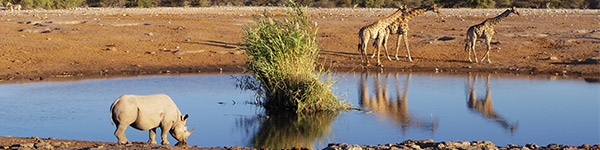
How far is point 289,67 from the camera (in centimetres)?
1164

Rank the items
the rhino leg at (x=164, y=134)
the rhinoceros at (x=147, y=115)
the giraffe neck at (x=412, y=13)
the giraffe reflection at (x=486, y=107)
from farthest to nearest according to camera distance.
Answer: the giraffe neck at (x=412, y=13), the giraffe reflection at (x=486, y=107), the rhino leg at (x=164, y=134), the rhinoceros at (x=147, y=115)

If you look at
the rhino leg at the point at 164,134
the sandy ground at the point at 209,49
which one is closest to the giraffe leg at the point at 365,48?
the sandy ground at the point at 209,49

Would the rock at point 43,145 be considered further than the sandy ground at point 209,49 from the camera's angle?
No

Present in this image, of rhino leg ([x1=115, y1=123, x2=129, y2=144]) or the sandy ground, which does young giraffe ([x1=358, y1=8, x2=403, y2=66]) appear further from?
rhino leg ([x1=115, y1=123, x2=129, y2=144])

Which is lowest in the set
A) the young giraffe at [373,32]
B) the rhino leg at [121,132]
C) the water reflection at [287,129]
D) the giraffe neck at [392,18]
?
the water reflection at [287,129]

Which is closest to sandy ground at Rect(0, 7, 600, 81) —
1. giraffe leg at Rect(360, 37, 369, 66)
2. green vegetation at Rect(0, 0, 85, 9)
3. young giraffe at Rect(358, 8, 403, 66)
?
giraffe leg at Rect(360, 37, 369, 66)

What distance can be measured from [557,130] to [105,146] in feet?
19.2

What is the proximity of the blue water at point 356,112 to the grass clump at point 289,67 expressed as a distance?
12.5 inches

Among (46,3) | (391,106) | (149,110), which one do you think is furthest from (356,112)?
(46,3)

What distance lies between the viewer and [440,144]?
7938mm

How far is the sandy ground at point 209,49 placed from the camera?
1798 cm

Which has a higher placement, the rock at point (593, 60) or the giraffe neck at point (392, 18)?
the giraffe neck at point (392, 18)

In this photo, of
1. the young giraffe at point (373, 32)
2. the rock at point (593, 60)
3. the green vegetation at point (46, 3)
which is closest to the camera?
the young giraffe at point (373, 32)

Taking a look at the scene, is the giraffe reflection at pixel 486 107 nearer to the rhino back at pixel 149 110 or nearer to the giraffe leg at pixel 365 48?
the giraffe leg at pixel 365 48
